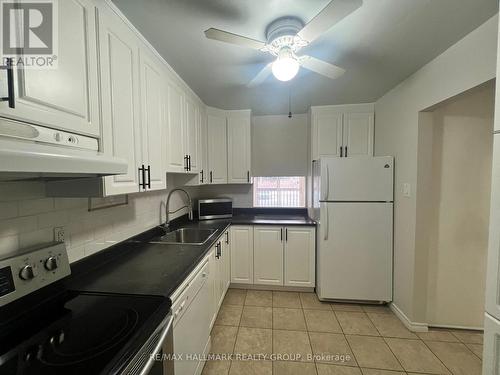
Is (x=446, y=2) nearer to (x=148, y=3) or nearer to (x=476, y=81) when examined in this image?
(x=476, y=81)

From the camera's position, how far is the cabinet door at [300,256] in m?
2.62

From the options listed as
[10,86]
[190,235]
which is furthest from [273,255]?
[10,86]

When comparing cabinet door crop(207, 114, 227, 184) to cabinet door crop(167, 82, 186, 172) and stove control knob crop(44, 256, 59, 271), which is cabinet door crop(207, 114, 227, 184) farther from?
stove control knob crop(44, 256, 59, 271)

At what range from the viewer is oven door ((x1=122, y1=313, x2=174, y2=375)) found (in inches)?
28.6

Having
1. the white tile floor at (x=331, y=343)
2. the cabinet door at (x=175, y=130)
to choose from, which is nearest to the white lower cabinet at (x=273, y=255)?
the white tile floor at (x=331, y=343)

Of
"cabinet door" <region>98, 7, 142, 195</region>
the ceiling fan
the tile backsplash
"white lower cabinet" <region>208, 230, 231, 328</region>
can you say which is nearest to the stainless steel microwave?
"white lower cabinet" <region>208, 230, 231, 328</region>

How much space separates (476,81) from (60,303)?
8.68 ft

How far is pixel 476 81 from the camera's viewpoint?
4.53 ft

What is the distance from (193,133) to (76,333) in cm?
192

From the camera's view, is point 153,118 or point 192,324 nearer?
point 192,324

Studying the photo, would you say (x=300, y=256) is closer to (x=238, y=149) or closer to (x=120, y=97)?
(x=238, y=149)

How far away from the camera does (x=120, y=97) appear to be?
1208 millimetres

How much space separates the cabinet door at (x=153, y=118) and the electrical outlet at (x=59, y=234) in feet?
1.65

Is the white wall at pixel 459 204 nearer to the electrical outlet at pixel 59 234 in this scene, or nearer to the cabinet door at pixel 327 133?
the cabinet door at pixel 327 133
